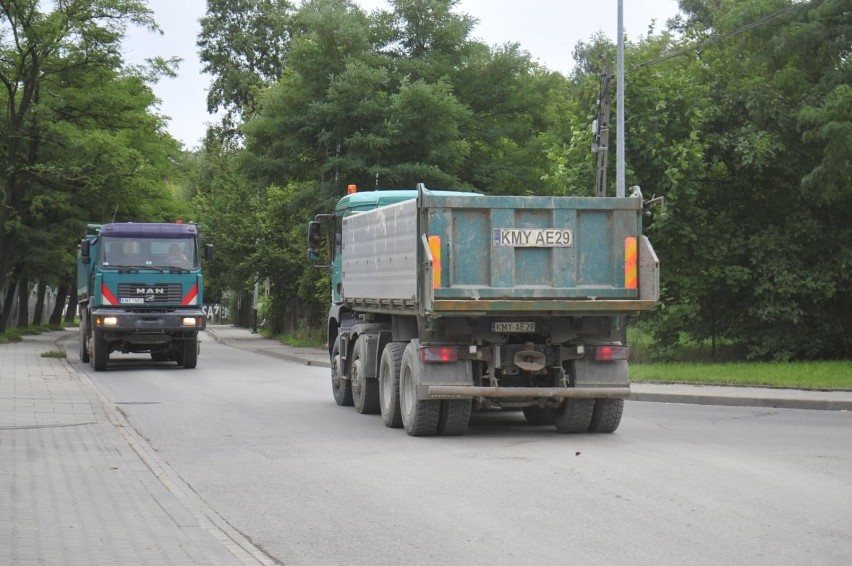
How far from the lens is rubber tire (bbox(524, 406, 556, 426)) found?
15906 millimetres

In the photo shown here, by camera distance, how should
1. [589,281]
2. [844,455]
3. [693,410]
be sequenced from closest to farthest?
[844,455] < [589,281] < [693,410]

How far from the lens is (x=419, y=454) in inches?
502

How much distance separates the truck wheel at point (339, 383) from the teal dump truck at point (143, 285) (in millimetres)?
8944

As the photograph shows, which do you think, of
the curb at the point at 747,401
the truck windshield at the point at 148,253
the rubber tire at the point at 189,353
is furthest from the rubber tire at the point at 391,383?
the rubber tire at the point at 189,353

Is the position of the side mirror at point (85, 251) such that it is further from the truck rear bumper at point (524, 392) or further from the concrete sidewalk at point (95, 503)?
the truck rear bumper at point (524, 392)

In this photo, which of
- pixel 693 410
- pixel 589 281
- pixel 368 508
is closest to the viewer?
pixel 368 508

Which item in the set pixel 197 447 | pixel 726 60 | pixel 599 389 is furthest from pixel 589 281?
pixel 726 60

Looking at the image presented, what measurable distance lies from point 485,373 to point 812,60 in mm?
19690

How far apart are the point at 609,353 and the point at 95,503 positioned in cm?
692

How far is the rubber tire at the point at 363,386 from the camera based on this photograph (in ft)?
55.7

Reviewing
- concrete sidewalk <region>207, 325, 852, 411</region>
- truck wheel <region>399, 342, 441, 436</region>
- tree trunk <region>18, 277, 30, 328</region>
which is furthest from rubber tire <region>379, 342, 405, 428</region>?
tree trunk <region>18, 277, 30, 328</region>

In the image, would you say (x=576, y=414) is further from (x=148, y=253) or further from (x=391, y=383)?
(x=148, y=253)

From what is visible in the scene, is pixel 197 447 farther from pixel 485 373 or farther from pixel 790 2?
pixel 790 2

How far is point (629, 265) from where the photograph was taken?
14219 millimetres
